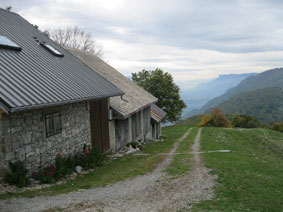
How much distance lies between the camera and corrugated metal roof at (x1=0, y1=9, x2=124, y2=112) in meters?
7.89

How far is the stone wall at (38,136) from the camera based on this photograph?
7.69 metres

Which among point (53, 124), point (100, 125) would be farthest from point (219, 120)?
point (53, 124)

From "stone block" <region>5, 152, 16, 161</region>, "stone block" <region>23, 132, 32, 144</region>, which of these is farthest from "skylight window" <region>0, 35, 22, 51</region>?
"stone block" <region>5, 152, 16, 161</region>

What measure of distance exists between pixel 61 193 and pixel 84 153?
13.5 feet

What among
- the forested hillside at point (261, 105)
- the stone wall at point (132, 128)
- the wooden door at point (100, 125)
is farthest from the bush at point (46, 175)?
the forested hillside at point (261, 105)

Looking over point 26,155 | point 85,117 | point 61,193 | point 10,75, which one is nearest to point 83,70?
point 85,117

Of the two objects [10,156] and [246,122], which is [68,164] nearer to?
[10,156]

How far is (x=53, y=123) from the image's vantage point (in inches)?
383

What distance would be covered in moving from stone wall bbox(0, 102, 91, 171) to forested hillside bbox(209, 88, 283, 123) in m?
118

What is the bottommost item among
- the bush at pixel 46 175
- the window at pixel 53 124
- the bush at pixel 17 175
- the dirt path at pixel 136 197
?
the dirt path at pixel 136 197

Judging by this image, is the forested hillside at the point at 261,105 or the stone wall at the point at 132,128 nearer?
the stone wall at the point at 132,128

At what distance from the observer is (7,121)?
→ 24.8 ft

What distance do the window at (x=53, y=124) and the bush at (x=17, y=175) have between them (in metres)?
1.58

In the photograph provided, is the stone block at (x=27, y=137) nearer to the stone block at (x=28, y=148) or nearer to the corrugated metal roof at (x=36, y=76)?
the stone block at (x=28, y=148)
